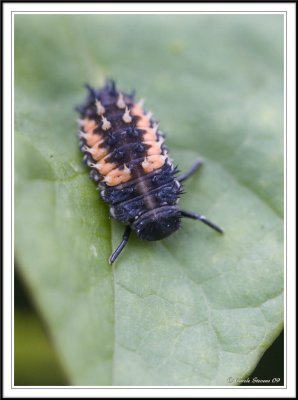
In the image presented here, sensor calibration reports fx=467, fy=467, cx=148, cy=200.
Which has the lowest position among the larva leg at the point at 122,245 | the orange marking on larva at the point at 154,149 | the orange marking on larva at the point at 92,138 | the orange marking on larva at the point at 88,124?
the larva leg at the point at 122,245

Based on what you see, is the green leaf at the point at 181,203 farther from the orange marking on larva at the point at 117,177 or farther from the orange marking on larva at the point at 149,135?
the orange marking on larva at the point at 149,135

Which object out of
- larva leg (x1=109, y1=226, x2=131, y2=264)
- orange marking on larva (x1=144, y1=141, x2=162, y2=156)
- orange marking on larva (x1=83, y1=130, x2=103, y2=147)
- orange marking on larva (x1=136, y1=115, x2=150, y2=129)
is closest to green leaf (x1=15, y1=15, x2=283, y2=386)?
larva leg (x1=109, y1=226, x2=131, y2=264)

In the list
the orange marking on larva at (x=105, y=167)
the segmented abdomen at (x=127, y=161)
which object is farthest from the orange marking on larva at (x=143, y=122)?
the orange marking on larva at (x=105, y=167)

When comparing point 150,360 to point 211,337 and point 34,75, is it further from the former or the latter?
point 34,75

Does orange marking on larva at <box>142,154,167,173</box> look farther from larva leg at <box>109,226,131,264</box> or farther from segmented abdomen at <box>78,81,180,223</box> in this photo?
larva leg at <box>109,226,131,264</box>

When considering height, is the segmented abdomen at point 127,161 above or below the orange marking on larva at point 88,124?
below

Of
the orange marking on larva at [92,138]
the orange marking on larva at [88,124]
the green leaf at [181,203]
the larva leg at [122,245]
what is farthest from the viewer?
the orange marking on larva at [88,124]

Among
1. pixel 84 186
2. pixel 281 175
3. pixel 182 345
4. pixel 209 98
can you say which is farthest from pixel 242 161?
pixel 182 345
